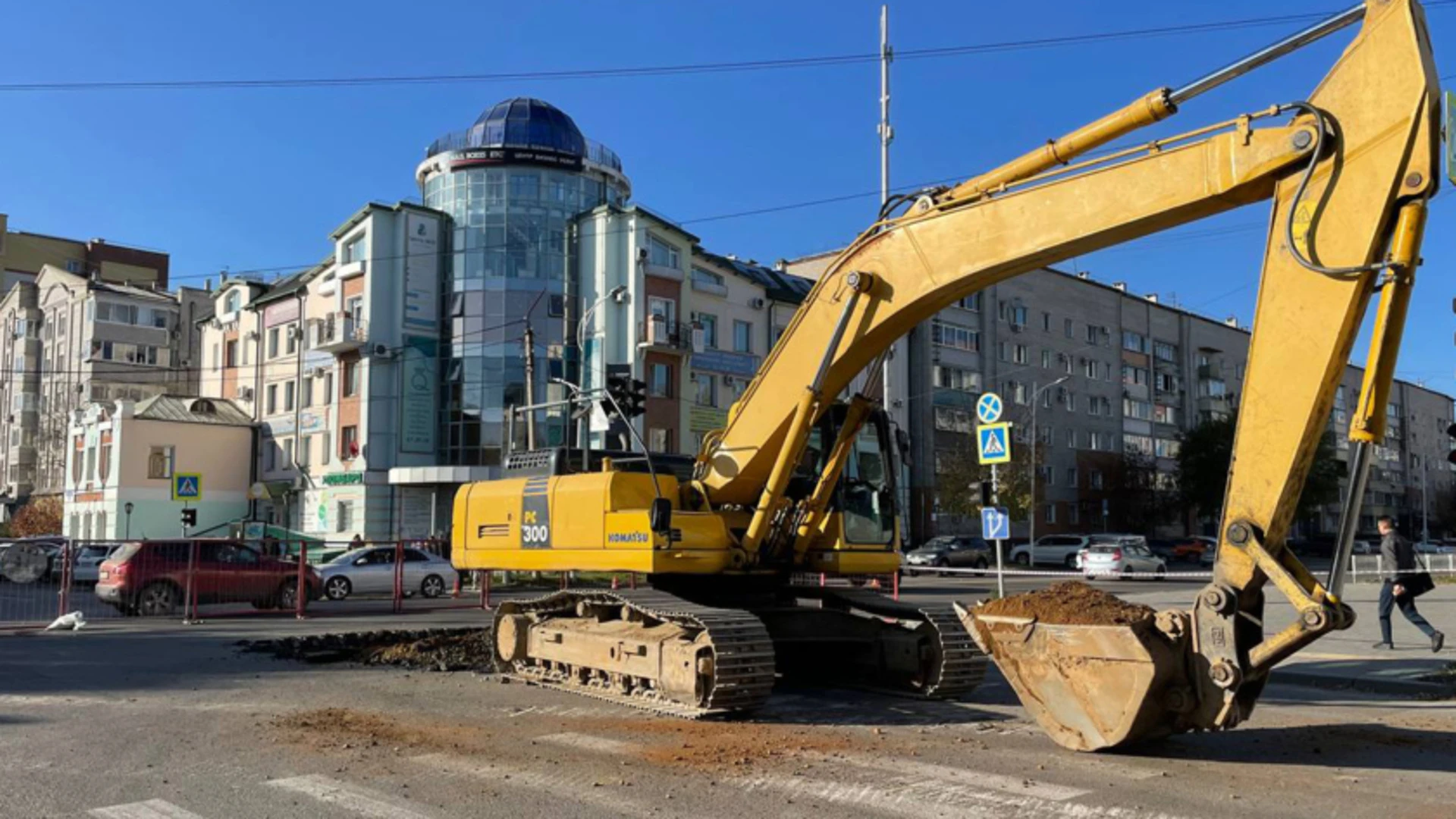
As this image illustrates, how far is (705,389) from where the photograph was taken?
4831 cm

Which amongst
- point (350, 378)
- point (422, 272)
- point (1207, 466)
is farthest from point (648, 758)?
point (1207, 466)

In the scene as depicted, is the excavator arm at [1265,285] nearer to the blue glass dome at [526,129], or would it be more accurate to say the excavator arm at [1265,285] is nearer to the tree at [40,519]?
the blue glass dome at [526,129]

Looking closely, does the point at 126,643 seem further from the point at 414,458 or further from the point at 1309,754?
the point at 414,458

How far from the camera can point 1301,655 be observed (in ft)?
47.6

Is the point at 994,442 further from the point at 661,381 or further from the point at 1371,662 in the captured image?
the point at 661,381

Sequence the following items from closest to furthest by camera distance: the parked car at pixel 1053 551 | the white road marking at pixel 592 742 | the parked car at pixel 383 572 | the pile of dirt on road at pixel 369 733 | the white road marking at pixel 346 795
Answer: the white road marking at pixel 346 795, the white road marking at pixel 592 742, the pile of dirt on road at pixel 369 733, the parked car at pixel 383 572, the parked car at pixel 1053 551

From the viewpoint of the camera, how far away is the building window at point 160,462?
1956 inches

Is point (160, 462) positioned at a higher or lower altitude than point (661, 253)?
lower

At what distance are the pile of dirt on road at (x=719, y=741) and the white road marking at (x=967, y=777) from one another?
45cm

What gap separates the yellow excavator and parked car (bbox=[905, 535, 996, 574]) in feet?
110

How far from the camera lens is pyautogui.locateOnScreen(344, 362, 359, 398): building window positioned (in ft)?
152

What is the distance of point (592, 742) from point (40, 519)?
5779 centimetres

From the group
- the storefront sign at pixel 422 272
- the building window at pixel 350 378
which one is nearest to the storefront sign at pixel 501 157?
the storefront sign at pixel 422 272

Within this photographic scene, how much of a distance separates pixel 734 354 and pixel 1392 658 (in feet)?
121
